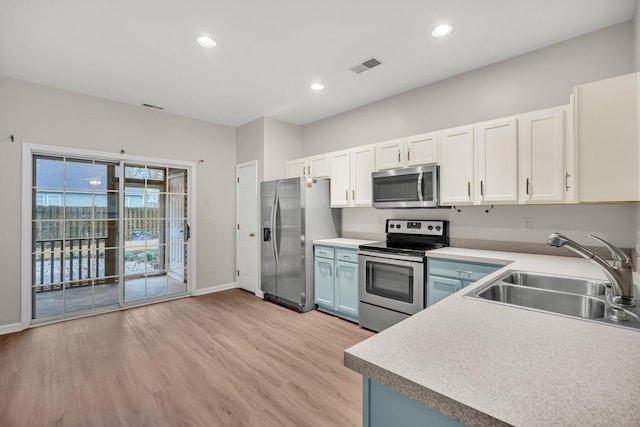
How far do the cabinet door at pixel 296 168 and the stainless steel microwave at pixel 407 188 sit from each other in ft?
4.10

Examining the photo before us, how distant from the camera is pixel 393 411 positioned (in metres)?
0.79

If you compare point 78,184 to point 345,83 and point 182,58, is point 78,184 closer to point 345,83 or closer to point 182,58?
point 182,58

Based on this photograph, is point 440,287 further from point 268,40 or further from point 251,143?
point 251,143

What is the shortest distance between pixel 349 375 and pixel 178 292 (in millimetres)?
3303

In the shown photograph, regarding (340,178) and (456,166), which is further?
(340,178)

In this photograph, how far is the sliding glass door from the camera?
3.55m

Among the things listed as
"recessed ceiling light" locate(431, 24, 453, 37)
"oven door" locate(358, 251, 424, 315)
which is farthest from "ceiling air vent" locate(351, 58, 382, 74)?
"oven door" locate(358, 251, 424, 315)

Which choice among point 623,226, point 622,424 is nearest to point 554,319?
point 622,424

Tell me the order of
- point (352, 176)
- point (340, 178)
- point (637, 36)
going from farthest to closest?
point (340, 178)
point (352, 176)
point (637, 36)

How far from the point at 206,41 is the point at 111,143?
90.1 inches

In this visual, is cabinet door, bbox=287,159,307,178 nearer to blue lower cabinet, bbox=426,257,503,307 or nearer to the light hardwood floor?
the light hardwood floor

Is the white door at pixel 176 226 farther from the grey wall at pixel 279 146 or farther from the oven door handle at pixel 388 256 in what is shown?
the oven door handle at pixel 388 256

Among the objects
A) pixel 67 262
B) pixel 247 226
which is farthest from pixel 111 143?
pixel 247 226

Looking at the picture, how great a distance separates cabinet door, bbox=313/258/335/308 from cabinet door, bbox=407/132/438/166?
1.54 metres
